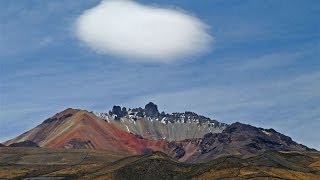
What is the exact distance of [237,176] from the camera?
197500mm

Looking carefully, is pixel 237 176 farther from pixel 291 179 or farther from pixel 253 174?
pixel 291 179

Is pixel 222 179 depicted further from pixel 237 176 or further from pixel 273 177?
pixel 273 177

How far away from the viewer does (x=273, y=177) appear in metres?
190

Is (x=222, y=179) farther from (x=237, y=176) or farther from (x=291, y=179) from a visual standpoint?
(x=291, y=179)

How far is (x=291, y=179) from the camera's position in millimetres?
198000

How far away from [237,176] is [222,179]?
17.3 feet

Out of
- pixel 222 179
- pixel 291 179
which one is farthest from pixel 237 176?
pixel 291 179

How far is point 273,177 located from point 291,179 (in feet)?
37.5

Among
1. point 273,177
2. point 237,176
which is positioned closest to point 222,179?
point 237,176

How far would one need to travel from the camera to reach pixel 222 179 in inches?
7766

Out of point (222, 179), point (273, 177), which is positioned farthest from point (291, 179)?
point (222, 179)

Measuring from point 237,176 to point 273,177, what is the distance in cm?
1330

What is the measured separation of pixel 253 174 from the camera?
195750 mm
